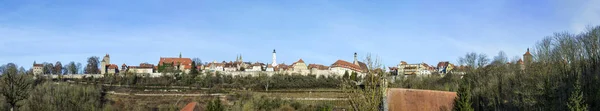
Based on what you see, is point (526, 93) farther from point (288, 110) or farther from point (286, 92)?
point (286, 92)

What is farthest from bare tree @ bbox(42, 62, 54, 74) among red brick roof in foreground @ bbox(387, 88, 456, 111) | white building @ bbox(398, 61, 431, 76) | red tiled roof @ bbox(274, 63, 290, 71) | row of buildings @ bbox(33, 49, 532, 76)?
red brick roof in foreground @ bbox(387, 88, 456, 111)

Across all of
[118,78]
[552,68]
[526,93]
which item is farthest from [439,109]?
[118,78]

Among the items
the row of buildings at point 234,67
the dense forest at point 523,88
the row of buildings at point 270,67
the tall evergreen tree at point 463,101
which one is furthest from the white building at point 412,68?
the tall evergreen tree at point 463,101

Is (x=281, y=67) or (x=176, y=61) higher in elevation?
(x=176, y=61)

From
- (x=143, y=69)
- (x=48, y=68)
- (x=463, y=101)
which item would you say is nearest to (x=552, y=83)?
(x=463, y=101)

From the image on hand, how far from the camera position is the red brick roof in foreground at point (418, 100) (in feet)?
72.1

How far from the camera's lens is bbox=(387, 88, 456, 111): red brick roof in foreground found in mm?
21969

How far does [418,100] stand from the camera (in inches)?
878

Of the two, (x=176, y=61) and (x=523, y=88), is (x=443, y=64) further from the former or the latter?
(x=523, y=88)

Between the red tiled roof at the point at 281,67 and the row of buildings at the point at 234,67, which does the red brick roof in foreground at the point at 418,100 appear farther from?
the red tiled roof at the point at 281,67

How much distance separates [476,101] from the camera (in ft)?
94.1

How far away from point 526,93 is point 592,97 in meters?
3.35

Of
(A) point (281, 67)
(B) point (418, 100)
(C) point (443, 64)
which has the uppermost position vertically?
(C) point (443, 64)

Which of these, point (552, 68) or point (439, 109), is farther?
point (552, 68)
